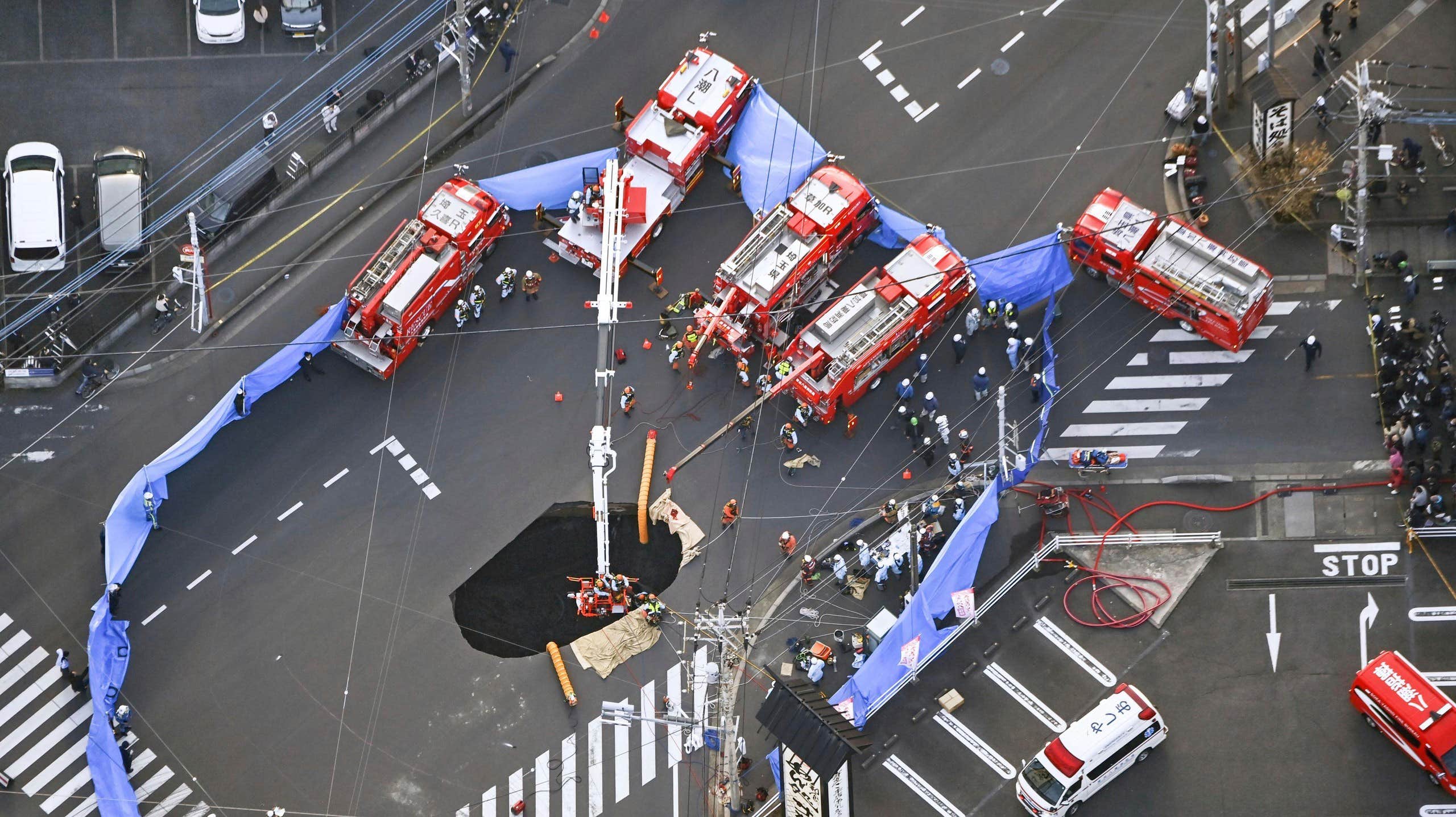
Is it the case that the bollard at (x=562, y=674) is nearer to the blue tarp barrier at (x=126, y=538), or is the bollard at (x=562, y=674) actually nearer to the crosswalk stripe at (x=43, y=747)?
the blue tarp barrier at (x=126, y=538)

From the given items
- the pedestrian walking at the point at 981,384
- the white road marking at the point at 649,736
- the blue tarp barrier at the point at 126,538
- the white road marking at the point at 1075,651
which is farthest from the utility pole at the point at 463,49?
the white road marking at the point at 1075,651

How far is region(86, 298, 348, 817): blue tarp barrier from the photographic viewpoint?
246ft

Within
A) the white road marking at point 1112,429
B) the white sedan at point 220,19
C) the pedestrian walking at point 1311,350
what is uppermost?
the white sedan at point 220,19

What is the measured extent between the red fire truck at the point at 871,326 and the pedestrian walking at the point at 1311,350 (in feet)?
40.7

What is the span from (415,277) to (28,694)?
20640mm

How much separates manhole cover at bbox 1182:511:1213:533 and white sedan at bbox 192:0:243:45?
41.2 meters

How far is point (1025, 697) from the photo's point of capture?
75125mm

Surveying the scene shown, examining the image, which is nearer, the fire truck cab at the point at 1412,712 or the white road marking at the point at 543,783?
the fire truck cab at the point at 1412,712

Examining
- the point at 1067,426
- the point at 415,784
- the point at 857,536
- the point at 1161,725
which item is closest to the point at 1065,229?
the point at 1067,426

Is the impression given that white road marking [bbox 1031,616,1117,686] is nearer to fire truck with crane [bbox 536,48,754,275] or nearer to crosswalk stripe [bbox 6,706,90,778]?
fire truck with crane [bbox 536,48,754,275]

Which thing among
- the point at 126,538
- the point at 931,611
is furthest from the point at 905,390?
the point at 126,538

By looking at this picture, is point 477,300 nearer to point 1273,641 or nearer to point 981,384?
point 981,384

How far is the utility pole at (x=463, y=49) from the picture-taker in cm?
8156

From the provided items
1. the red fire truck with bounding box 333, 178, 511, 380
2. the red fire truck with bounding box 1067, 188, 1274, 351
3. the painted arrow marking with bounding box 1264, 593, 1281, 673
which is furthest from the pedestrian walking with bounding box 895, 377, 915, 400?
the red fire truck with bounding box 333, 178, 511, 380
